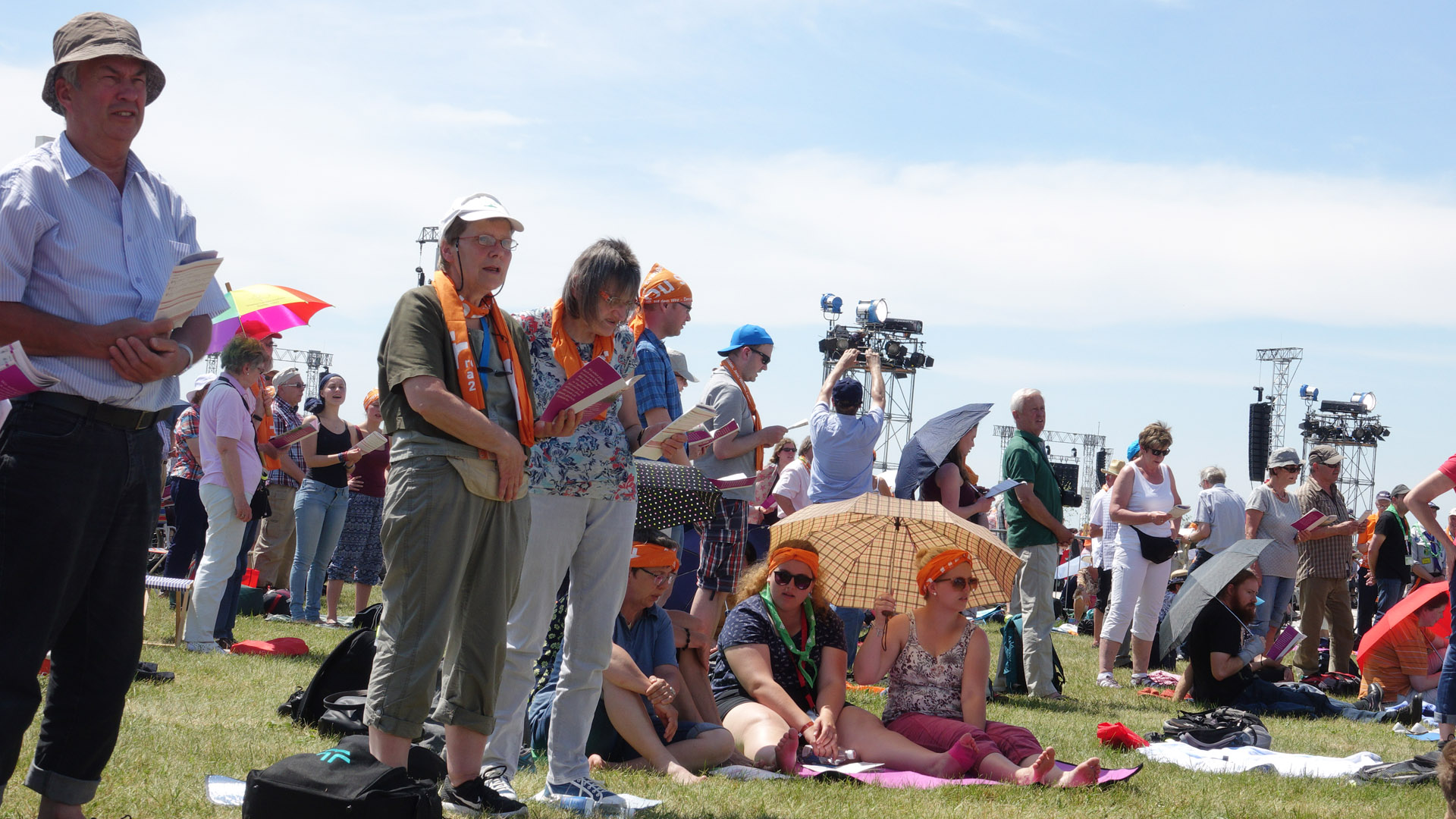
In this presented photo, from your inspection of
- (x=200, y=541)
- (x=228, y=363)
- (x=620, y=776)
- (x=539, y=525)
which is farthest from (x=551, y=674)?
(x=200, y=541)

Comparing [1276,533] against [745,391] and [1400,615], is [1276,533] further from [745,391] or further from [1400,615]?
[745,391]

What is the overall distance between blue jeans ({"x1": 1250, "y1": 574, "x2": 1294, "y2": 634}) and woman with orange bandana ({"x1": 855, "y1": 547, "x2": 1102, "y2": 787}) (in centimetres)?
540

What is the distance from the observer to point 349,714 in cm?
492

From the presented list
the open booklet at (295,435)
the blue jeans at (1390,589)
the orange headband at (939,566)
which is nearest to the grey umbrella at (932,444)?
the orange headband at (939,566)

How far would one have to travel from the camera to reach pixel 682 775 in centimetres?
452

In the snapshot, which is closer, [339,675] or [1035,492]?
[339,675]

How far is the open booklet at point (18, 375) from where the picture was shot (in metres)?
2.70

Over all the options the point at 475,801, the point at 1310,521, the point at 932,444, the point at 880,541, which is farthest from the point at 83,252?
the point at 1310,521

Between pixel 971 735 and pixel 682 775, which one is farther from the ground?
pixel 971 735

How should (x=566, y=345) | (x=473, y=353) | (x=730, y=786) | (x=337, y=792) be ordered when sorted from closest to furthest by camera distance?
1. (x=337, y=792)
2. (x=473, y=353)
3. (x=566, y=345)
4. (x=730, y=786)

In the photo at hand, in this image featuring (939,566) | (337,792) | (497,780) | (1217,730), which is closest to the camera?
(337,792)

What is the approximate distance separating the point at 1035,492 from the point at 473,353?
5.22 meters

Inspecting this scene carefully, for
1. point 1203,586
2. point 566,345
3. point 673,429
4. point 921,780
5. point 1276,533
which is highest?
point 566,345

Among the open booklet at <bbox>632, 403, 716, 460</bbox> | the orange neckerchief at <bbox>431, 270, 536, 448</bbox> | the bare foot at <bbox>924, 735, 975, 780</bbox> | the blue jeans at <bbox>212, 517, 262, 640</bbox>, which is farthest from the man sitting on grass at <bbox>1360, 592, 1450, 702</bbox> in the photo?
the blue jeans at <bbox>212, 517, 262, 640</bbox>
